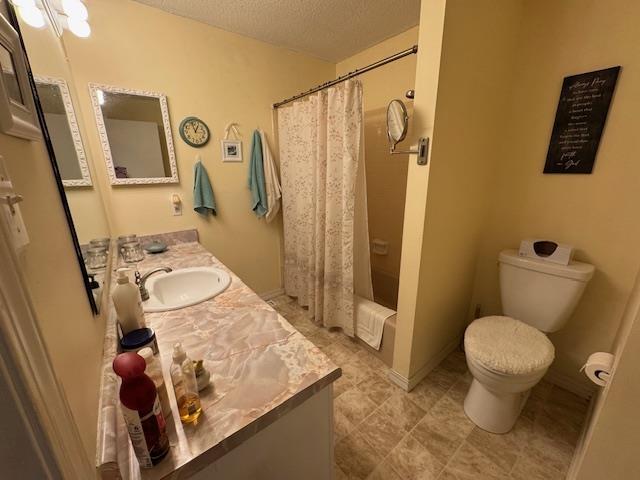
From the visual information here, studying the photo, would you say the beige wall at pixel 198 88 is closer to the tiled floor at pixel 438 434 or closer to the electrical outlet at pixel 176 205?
the electrical outlet at pixel 176 205

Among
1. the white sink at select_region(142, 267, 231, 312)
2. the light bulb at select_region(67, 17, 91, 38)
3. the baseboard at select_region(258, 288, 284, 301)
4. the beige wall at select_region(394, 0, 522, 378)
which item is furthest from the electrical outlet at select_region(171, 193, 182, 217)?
the beige wall at select_region(394, 0, 522, 378)

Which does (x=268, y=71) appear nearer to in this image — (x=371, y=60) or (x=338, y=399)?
(x=371, y=60)

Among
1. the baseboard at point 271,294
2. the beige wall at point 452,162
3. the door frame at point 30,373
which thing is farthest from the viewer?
the baseboard at point 271,294

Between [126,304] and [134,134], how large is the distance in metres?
1.46

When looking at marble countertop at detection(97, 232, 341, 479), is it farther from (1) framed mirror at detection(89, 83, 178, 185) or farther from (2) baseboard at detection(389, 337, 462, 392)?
(1) framed mirror at detection(89, 83, 178, 185)

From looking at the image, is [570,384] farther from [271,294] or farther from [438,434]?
[271,294]

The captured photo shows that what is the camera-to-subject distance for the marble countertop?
0.50 m

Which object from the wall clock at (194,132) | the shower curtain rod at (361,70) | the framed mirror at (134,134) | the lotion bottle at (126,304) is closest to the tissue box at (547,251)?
the shower curtain rod at (361,70)

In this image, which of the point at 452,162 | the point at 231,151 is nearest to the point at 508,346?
the point at 452,162

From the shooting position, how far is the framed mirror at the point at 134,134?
156 centimetres

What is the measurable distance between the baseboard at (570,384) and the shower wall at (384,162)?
1.10 meters

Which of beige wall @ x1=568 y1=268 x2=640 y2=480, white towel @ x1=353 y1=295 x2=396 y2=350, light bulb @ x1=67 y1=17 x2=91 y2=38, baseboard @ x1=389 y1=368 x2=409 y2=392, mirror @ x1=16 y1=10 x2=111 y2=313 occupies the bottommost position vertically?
baseboard @ x1=389 y1=368 x2=409 y2=392

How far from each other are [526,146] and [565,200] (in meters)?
0.39

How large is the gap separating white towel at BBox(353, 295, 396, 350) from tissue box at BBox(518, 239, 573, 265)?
0.87 metres
